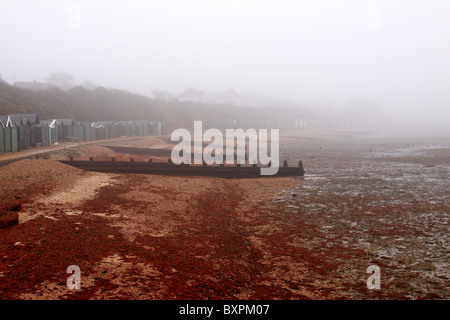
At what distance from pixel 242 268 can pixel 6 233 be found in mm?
7721

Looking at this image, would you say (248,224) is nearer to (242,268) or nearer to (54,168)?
(242,268)

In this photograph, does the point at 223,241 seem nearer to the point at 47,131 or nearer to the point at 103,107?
the point at 47,131

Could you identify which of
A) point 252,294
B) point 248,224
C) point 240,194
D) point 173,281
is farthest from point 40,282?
point 240,194

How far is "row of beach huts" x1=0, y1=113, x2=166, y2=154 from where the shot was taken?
32.1m

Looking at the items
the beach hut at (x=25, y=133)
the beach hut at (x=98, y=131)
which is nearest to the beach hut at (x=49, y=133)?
the beach hut at (x=25, y=133)

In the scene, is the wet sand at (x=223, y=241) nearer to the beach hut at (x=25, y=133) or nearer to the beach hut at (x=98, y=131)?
the beach hut at (x=25, y=133)

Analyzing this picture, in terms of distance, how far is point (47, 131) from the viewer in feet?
128

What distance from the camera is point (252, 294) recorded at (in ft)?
30.5

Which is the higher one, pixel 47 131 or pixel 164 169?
pixel 47 131
